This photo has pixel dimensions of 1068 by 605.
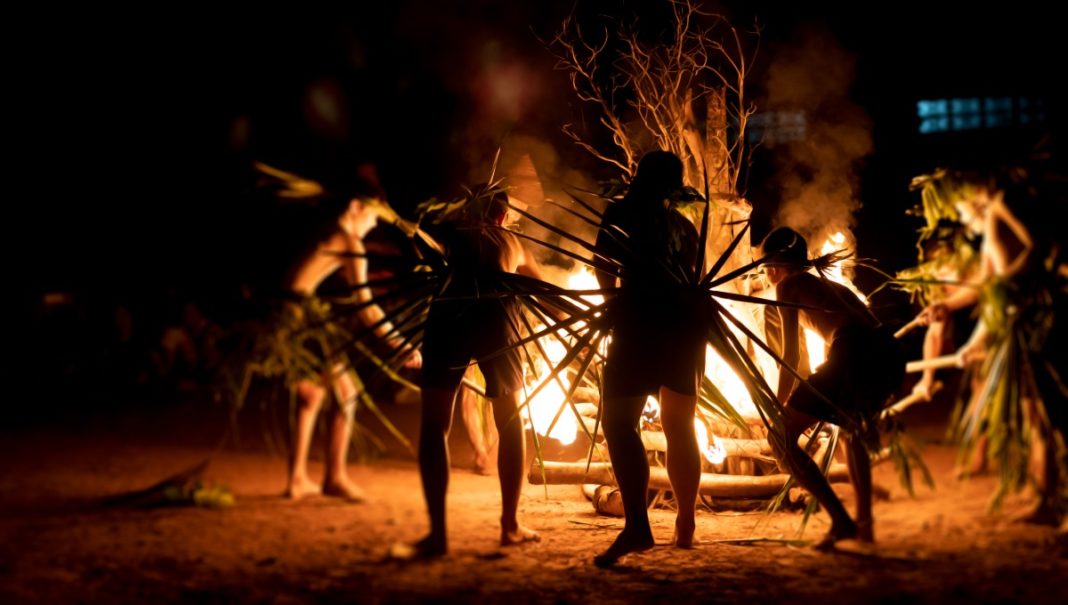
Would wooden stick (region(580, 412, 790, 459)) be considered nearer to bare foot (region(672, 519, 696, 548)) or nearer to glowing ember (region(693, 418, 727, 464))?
glowing ember (region(693, 418, 727, 464))

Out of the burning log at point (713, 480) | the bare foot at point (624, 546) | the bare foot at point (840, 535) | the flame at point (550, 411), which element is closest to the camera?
the bare foot at point (624, 546)

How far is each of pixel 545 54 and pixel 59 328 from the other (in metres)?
4.10

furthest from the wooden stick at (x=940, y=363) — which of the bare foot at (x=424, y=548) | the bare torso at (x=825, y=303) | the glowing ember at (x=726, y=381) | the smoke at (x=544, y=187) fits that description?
the bare foot at (x=424, y=548)

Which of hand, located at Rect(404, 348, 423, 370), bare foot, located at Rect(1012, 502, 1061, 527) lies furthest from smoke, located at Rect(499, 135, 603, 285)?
bare foot, located at Rect(1012, 502, 1061, 527)

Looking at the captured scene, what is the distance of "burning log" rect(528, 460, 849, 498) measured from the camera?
4.31m

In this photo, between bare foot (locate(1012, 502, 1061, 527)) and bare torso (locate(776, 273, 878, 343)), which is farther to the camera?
bare torso (locate(776, 273, 878, 343))

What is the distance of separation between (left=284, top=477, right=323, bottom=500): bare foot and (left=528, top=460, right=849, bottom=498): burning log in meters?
1.12

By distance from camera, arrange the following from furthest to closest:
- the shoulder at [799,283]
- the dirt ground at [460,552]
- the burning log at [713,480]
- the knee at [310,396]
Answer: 1. the burning log at [713,480]
2. the knee at [310,396]
3. the shoulder at [799,283]
4. the dirt ground at [460,552]

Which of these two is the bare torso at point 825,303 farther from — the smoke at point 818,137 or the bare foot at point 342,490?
the bare foot at point 342,490

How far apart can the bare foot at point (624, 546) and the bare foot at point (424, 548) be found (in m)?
0.63

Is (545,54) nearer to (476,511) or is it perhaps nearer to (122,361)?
(476,511)

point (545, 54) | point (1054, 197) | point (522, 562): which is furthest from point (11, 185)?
point (1054, 197)

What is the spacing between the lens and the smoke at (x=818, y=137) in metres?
5.40

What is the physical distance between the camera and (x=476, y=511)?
4.12 metres
